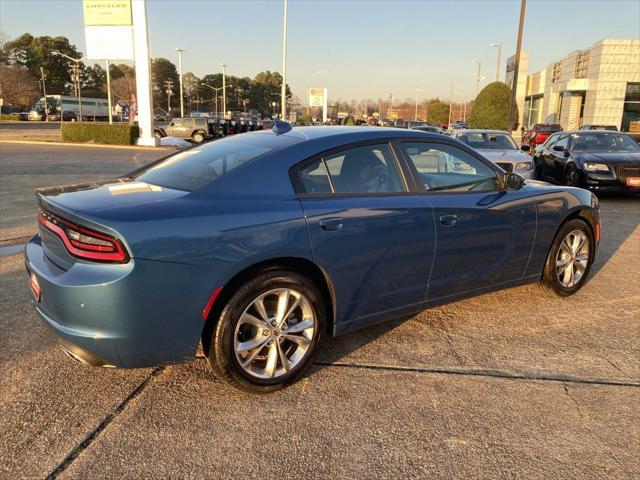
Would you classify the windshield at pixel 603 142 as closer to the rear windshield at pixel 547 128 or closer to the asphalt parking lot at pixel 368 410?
the asphalt parking lot at pixel 368 410

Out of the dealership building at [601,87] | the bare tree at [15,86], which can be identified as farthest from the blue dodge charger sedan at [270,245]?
the bare tree at [15,86]

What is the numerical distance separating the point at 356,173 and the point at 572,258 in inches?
99.9

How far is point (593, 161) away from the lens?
34.2 ft

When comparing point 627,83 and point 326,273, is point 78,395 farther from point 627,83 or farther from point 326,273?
point 627,83

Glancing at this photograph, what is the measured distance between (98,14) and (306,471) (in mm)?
28775

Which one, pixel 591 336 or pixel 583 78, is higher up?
pixel 583 78

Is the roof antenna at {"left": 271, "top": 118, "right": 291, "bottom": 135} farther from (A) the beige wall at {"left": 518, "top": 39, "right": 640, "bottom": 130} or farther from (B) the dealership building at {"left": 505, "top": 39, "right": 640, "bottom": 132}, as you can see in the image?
(A) the beige wall at {"left": 518, "top": 39, "right": 640, "bottom": 130}

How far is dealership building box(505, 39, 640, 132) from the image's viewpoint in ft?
138

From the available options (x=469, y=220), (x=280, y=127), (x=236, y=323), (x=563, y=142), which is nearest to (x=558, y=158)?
(x=563, y=142)

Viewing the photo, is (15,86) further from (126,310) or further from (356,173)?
(126,310)

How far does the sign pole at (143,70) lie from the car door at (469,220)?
25212 millimetres

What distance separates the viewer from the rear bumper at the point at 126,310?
250 centimetres

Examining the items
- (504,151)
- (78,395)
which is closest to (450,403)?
(78,395)

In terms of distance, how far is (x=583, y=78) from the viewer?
45.4 metres
